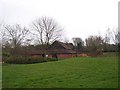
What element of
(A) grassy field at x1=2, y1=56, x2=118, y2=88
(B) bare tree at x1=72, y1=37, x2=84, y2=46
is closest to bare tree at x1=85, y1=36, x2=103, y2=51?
(B) bare tree at x1=72, y1=37, x2=84, y2=46

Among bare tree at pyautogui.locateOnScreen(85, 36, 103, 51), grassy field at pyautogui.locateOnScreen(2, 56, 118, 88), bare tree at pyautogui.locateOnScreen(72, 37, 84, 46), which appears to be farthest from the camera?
bare tree at pyautogui.locateOnScreen(72, 37, 84, 46)

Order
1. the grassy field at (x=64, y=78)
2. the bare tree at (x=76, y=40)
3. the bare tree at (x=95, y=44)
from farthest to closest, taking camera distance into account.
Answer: the bare tree at (x=76, y=40) < the bare tree at (x=95, y=44) < the grassy field at (x=64, y=78)

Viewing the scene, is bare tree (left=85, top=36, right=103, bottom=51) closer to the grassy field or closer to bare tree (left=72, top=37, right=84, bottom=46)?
bare tree (left=72, top=37, right=84, bottom=46)

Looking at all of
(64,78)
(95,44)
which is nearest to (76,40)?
(95,44)

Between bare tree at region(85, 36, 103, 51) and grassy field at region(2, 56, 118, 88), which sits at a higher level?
bare tree at region(85, 36, 103, 51)

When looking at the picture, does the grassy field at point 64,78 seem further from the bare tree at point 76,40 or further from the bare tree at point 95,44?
the bare tree at point 76,40

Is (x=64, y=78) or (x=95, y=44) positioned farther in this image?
(x=95, y=44)

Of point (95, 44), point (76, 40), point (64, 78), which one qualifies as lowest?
point (64, 78)

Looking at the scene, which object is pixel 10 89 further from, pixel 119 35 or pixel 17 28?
pixel 119 35

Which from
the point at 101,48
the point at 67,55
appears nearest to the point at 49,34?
the point at 67,55

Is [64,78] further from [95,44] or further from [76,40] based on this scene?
[76,40]

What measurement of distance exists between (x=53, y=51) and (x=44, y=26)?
7.72 m

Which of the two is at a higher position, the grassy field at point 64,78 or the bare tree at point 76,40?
the bare tree at point 76,40

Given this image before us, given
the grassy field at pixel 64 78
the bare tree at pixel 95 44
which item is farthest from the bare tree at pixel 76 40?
the grassy field at pixel 64 78
